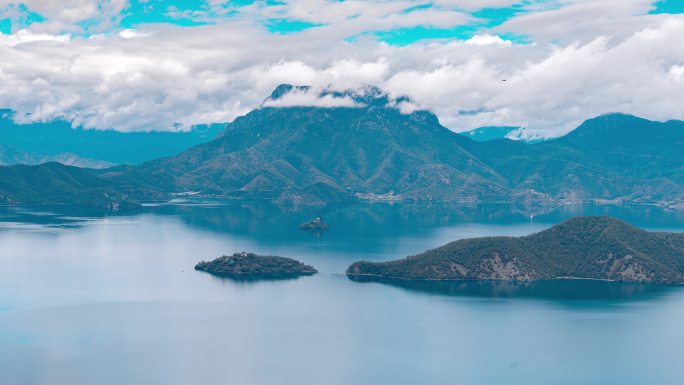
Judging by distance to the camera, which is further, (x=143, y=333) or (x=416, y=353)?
(x=143, y=333)

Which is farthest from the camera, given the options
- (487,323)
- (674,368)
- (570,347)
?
(487,323)

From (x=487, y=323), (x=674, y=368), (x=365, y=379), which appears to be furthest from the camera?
(x=487, y=323)

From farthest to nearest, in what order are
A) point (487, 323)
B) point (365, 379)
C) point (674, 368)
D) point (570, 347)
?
1. point (487, 323)
2. point (570, 347)
3. point (674, 368)
4. point (365, 379)

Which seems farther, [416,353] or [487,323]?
[487,323]

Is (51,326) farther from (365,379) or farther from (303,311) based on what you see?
(365,379)

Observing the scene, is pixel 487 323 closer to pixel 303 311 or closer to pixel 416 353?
pixel 416 353

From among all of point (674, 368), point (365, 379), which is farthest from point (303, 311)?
point (674, 368)

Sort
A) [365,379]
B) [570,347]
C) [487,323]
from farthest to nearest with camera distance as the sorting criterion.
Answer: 1. [487,323]
2. [570,347]
3. [365,379]

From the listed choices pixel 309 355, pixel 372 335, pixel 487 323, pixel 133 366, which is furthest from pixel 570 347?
pixel 133 366
